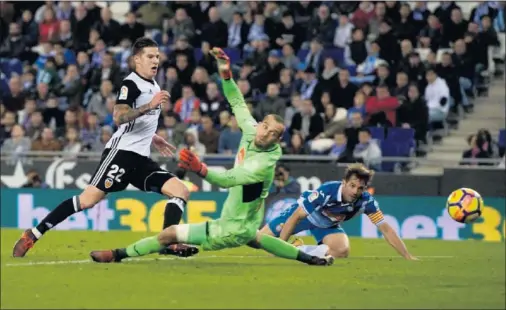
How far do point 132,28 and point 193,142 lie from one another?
5.07 m

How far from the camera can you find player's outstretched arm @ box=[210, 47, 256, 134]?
1265 cm

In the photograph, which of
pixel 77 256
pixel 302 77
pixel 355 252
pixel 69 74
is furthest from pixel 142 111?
pixel 69 74

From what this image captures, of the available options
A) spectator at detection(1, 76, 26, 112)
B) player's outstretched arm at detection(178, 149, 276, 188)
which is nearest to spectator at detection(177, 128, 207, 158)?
spectator at detection(1, 76, 26, 112)

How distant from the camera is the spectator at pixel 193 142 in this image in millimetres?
22219

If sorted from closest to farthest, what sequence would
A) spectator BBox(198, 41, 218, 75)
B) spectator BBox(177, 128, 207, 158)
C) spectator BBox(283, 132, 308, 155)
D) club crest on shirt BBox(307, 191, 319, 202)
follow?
club crest on shirt BBox(307, 191, 319, 202) → spectator BBox(283, 132, 308, 155) → spectator BBox(177, 128, 207, 158) → spectator BBox(198, 41, 218, 75)

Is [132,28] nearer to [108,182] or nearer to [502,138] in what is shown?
[502,138]

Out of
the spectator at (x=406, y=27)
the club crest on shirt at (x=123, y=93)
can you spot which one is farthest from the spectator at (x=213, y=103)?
the club crest on shirt at (x=123, y=93)

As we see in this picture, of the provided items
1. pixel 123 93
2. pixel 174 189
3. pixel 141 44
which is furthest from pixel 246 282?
pixel 141 44

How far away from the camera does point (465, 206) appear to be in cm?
1541

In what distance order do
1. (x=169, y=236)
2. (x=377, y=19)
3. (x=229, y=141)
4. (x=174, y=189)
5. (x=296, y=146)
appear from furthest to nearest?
(x=377, y=19), (x=229, y=141), (x=296, y=146), (x=174, y=189), (x=169, y=236)

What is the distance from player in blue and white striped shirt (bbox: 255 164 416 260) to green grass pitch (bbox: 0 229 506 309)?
293mm

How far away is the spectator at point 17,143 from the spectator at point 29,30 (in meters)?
4.60

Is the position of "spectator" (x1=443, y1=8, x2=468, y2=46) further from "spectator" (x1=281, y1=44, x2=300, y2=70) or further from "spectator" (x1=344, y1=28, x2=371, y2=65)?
"spectator" (x1=281, y1=44, x2=300, y2=70)

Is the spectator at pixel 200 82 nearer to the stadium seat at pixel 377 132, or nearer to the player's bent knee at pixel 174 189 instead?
the stadium seat at pixel 377 132
